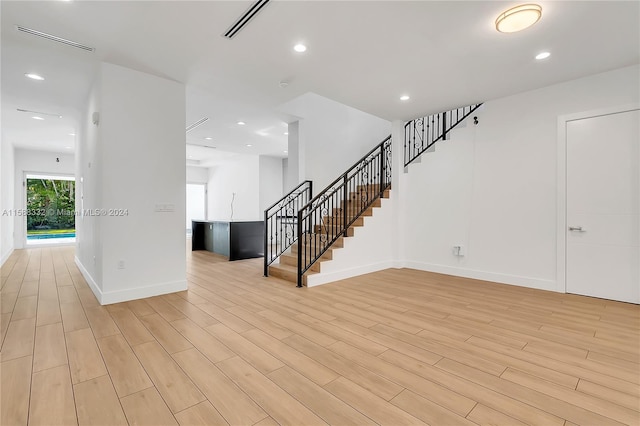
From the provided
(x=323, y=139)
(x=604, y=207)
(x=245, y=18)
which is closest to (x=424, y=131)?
(x=323, y=139)

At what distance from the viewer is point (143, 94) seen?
3.68 metres

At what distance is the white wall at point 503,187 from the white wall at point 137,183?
414cm

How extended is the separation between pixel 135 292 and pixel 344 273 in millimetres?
2906

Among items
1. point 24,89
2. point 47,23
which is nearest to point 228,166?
point 24,89

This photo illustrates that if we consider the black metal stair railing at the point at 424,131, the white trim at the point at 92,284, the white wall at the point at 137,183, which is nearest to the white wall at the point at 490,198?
the black metal stair railing at the point at 424,131

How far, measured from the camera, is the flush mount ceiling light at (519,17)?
7.91 feet

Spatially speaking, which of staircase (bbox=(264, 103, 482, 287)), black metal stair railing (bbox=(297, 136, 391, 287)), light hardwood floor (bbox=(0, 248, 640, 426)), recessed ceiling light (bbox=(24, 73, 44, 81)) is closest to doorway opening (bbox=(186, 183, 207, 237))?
staircase (bbox=(264, 103, 482, 287))

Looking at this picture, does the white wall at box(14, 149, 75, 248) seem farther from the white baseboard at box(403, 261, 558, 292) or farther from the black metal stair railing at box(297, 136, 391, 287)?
the white baseboard at box(403, 261, 558, 292)

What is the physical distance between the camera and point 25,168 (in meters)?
8.45

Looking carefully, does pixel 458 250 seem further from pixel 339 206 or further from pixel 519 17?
pixel 519 17

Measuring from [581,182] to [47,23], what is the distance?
20.3 feet

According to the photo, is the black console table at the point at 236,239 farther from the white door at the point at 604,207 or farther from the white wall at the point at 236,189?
the white door at the point at 604,207

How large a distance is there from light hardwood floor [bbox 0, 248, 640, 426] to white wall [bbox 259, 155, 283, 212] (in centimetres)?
662

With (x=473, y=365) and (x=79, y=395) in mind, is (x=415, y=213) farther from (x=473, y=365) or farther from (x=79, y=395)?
(x=79, y=395)
